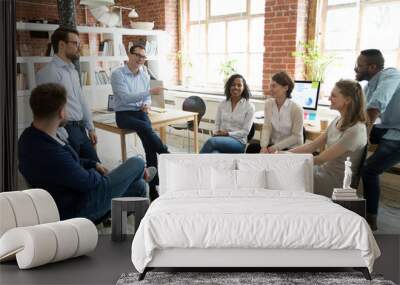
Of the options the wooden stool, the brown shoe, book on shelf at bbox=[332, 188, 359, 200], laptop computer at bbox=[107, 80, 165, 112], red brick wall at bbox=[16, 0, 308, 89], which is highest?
red brick wall at bbox=[16, 0, 308, 89]

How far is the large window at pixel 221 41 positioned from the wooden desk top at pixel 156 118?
0.32 meters

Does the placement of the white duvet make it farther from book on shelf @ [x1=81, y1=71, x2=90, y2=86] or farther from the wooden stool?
book on shelf @ [x1=81, y1=71, x2=90, y2=86]

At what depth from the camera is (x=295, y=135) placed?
4.06 m

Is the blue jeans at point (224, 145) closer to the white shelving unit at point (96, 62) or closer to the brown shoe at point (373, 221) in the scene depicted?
the white shelving unit at point (96, 62)

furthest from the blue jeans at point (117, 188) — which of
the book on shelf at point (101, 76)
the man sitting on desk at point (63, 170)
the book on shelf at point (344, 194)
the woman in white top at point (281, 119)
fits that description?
the book on shelf at point (344, 194)

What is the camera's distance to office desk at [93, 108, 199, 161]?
407cm

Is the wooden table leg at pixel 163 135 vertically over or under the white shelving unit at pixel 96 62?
under

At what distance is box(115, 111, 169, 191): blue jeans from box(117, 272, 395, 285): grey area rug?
3.86ft

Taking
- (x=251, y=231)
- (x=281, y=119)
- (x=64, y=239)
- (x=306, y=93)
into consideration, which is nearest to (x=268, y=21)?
(x=306, y=93)

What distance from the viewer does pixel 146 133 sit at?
13.5 feet

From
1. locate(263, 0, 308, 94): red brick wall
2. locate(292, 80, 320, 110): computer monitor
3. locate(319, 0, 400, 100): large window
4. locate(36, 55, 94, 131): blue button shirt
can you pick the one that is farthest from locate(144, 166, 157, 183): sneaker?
locate(319, 0, 400, 100): large window

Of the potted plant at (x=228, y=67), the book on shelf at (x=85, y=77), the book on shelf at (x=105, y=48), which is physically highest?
the book on shelf at (x=105, y=48)

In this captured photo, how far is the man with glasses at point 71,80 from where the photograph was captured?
391 cm

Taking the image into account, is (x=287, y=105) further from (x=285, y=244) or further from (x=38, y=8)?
(x=38, y=8)
